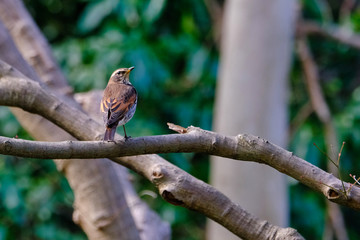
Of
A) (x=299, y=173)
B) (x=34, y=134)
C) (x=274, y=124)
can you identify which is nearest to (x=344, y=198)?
(x=299, y=173)

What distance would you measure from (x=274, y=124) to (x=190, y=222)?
5.61ft

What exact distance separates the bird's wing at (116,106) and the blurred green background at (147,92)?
2933 mm

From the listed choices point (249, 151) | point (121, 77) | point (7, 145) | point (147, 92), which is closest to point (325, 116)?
point (147, 92)

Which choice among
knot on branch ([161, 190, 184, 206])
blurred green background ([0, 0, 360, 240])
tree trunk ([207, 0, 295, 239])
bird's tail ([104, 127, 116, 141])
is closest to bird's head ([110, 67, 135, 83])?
bird's tail ([104, 127, 116, 141])

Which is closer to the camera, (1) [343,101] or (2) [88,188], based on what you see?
(2) [88,188]

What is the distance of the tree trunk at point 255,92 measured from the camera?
280 inches

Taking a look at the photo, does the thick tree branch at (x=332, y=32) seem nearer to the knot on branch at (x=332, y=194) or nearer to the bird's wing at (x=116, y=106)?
the bird's wing at (x=116, y=106)

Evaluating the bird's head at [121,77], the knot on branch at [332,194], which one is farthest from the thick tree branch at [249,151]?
the bird's head at [121,77]

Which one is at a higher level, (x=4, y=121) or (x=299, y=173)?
(x=299, y=173)

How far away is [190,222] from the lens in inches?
310

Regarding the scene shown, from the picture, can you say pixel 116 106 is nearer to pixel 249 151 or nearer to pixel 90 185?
pixel 249 151

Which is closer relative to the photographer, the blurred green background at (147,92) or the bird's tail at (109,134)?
the bird's tail at (109,134)

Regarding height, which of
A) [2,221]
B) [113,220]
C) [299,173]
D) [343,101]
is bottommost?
[2,221]

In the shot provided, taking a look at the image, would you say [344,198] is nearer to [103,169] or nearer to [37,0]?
[103,169]
